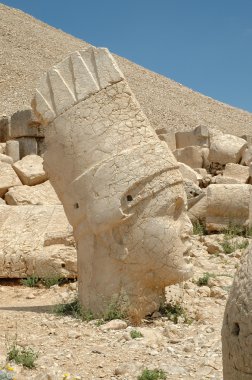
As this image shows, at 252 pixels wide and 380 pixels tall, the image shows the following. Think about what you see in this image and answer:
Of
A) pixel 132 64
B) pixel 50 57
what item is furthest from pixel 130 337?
pixel 132 64

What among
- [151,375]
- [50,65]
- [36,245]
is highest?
[50,65]

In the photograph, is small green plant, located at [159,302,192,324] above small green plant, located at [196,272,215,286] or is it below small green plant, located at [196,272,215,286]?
below

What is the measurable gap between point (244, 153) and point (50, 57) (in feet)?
92.6

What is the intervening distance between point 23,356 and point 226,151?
798cm

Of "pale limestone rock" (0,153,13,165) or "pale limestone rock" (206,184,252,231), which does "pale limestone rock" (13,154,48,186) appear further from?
"pale limestone rock" (206,184,252,231)

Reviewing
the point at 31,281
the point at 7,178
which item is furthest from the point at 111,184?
the point at 7,178

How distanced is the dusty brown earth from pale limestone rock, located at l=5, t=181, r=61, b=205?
8.93 ft

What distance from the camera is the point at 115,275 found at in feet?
15.5

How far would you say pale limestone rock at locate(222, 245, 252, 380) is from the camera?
2.07 m

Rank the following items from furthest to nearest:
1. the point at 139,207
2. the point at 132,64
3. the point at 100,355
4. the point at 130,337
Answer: the point at 132,64
the point at 139,207
the point at 130,337
the point at 100,355

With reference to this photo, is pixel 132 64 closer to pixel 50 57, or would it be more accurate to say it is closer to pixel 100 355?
pixel 50 57

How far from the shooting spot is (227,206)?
311 inches

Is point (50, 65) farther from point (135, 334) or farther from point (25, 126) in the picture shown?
point (135, 334)

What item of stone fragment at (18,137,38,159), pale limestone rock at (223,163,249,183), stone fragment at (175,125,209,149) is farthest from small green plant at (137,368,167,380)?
stone fragment at (175,125,209,149)
